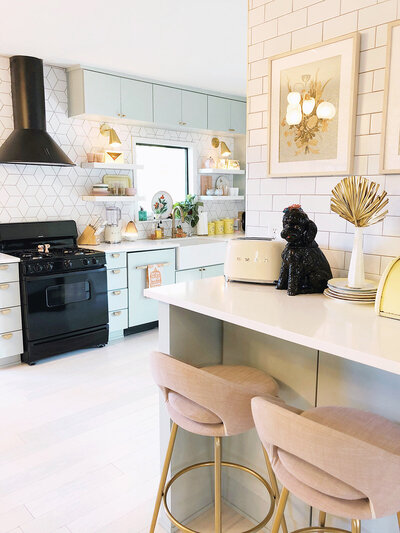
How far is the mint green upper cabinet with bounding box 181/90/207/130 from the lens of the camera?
494 centimetres

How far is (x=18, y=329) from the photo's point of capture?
145 inches

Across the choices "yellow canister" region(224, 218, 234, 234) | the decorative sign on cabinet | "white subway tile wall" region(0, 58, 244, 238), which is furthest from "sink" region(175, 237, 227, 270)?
the decorative sign on cabinet

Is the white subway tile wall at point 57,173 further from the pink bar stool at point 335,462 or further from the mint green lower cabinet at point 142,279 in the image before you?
the pink bar stool at point 335,462

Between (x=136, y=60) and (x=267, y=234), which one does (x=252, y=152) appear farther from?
(x=136, y=60)

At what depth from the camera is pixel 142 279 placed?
4.43 meters

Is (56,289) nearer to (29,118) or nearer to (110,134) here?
(29,118)

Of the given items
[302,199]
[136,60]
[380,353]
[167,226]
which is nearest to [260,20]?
[302,199]

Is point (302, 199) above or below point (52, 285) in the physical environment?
above

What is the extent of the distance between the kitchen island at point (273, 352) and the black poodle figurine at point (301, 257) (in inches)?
2.4

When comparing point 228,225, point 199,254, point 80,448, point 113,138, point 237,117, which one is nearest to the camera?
point 80,448

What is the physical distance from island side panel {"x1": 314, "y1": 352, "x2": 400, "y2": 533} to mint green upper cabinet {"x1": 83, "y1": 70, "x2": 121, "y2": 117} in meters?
3.49

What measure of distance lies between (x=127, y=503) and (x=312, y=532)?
0.94 metres

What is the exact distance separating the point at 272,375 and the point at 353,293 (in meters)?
0.47

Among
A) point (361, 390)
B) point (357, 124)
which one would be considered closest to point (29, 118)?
point (357, 124)
